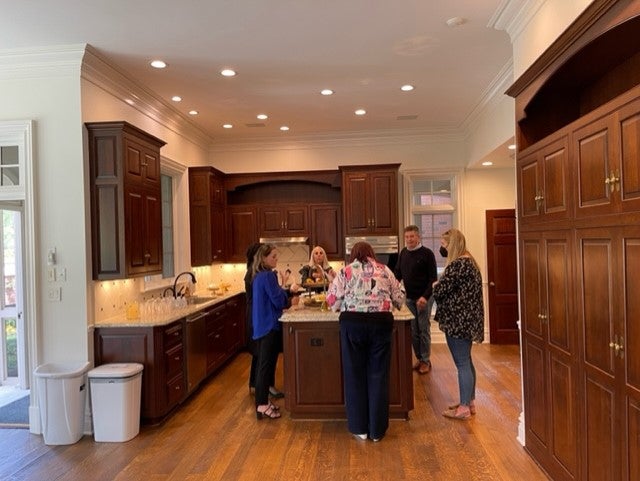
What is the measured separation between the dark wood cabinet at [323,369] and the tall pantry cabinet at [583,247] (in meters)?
0.96

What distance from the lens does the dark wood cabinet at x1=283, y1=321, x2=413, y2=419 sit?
12.7 ft

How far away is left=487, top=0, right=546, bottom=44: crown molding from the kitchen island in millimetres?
2327

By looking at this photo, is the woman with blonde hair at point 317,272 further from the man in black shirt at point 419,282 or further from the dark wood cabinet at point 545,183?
the dark wood cabinet at point 545,183

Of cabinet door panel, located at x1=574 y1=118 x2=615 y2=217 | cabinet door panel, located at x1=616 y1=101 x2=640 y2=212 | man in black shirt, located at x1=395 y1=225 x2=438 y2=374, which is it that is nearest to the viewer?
cabinet door panel, located at x1=616 y1=101 x2=640 y2=212

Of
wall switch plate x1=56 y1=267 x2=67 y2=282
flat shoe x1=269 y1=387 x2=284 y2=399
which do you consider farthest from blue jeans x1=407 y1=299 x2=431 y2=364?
wall switch plate x1=56 y1=267 x2=67 y2=282

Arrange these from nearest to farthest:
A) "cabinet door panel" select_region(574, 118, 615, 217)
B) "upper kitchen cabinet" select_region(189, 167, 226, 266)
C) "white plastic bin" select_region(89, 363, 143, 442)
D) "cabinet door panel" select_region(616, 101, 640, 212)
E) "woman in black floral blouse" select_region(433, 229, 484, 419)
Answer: "cabinet door panel" select_region(616, 101, 640, 212)
"cabinet door panel" select_region(574, 118, 615, 217)
"white plastic bin" select_region(89, 363, 143, 442)
"woman in black floral blouse" select_region(433, 229, 484, 419)
"upper kitchen cabinet" select_region(189, 167, 226, 266)

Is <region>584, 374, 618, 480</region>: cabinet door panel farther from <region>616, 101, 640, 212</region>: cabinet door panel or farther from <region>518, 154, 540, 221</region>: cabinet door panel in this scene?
<region>518, 154, 540, 221</region>: cabinet door panel

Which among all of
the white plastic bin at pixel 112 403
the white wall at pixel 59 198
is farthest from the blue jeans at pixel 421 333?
the white wall at pixel 59 198

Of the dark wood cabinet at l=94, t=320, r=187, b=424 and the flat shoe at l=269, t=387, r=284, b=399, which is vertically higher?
the dark wood cabinet at l=94, t=320, r=187, b=424

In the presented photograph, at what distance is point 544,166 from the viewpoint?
289 centimetres

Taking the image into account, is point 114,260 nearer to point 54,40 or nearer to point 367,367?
point 54,40

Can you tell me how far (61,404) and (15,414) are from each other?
3.51 ft

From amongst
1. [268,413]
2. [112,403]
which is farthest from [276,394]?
[112,403]

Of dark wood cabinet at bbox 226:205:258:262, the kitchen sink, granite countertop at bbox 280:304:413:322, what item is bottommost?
the kitchen sink
